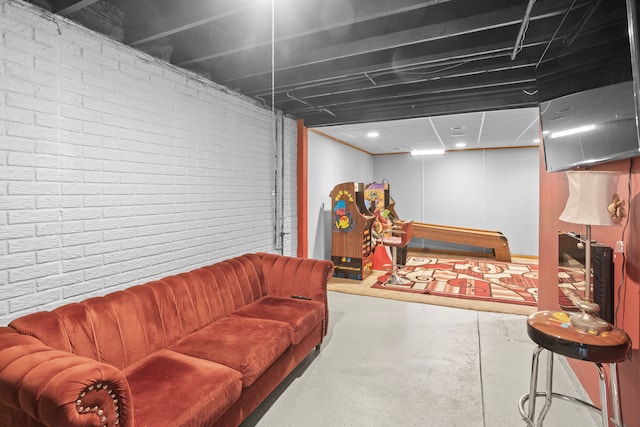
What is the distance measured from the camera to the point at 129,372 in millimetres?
1827

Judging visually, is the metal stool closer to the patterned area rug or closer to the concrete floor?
the concrete floor

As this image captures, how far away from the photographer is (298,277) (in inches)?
123

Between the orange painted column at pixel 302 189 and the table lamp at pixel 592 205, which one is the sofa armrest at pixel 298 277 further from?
the table lamp at pixel 592 205

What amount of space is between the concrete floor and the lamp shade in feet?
4.53

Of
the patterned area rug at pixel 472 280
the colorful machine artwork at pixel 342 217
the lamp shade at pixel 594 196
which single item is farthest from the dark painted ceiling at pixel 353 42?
the patterned area rug at pixel 472 280

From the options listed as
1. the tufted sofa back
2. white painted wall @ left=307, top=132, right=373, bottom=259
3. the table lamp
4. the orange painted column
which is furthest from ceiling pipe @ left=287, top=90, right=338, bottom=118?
the table lamp

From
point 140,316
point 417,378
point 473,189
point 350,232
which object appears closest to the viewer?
point 140,316

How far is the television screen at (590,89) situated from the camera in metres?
1.40

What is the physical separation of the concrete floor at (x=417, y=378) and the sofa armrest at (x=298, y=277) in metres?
0.54

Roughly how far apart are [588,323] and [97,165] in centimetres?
319

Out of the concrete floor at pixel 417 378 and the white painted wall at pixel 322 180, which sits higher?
the white painted wall at pixel 322 180

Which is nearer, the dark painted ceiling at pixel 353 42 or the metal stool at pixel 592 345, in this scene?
the metal stool at pixel 592 345

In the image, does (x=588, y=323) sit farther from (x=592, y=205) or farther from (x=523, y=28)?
(x=523, y=28)

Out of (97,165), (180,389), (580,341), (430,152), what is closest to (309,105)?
(97,165)
